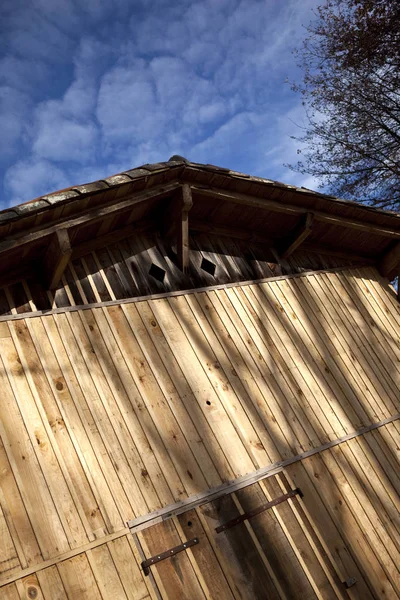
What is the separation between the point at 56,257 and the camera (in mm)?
4883

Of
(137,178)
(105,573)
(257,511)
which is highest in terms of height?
(137,178)

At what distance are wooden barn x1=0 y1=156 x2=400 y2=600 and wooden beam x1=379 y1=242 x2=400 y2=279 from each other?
1648 millimetres

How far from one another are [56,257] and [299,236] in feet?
12.3

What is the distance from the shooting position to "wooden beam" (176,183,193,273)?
5.97m

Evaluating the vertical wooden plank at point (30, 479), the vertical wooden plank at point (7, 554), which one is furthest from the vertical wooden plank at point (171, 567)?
the vertical wooden plank at point (7, 554)

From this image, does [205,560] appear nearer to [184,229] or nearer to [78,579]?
[78,579]

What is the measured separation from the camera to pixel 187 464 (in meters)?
4.74

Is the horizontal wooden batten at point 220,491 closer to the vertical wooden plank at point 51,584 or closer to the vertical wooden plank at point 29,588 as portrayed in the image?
the vertical wooden plank at point 51,584

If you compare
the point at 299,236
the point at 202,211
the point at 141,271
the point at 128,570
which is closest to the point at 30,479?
the point at 128,570

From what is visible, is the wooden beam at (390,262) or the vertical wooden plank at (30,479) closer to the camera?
the vertical wooden plank at (30,479)

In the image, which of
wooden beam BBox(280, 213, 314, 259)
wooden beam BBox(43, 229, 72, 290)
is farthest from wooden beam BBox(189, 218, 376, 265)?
wooden beam BBox(43, 229, 72, 290)

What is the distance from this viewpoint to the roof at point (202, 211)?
4.67 m

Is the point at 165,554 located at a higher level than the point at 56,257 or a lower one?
lower

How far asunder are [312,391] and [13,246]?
390cm
